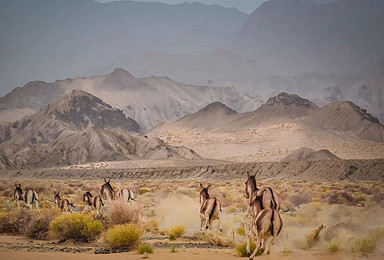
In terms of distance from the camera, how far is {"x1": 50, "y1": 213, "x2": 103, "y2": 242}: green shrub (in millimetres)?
16391

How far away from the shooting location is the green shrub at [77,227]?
1639 centimetres

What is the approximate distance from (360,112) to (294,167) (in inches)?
4003

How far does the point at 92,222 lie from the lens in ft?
54.8

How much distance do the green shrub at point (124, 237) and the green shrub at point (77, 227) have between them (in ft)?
5.34

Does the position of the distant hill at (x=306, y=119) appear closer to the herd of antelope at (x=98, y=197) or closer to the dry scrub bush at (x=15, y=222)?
the herd of antelope at (x=98, y=197)

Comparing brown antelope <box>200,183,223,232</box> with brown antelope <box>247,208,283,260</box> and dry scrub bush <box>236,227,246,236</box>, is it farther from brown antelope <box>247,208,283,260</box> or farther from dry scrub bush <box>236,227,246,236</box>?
brown antelope <box>247,208,283,260</box>

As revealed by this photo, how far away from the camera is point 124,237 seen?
576 inches

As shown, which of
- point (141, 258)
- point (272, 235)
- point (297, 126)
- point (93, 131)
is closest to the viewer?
point (272, 235)

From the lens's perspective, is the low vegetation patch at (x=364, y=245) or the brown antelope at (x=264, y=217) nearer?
the brown antelope at (x=264, y=217)

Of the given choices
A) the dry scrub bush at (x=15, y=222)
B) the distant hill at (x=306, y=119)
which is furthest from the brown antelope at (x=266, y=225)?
the distant hill at (x=306, y=119)

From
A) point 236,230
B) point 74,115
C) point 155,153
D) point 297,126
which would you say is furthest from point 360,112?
point 236,230

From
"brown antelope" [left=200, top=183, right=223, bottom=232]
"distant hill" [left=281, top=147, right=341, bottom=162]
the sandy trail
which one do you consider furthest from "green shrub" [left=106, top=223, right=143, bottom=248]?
"distant hill" [left=281, top=147, right=341, bottom=162]

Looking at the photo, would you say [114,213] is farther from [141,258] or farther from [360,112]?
[360,112]

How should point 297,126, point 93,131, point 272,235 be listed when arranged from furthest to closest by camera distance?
point 297,126, point 93,131, point 272,235
